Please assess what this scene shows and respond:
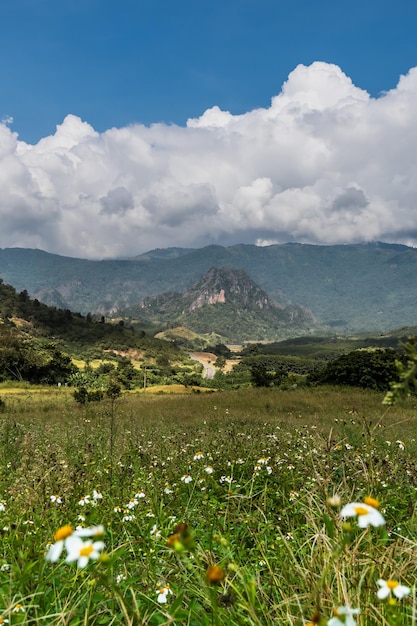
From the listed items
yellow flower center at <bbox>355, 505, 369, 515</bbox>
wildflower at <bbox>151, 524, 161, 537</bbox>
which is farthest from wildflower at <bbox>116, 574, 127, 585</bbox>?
yellow flower center at <bbox>355, 505, 369, 515</bbox>

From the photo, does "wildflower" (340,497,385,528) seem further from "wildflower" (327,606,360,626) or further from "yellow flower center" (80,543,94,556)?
"yellow flower center" (80,543,94,556)

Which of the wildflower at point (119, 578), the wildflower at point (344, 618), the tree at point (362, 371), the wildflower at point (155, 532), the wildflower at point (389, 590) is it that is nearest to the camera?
the wildflower at point (344, 618)

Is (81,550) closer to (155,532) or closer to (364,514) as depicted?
(364,514)

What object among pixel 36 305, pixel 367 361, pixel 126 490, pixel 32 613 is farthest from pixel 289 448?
pixel 36 305

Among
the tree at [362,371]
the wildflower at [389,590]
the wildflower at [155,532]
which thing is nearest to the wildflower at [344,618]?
the wildflower at [389,590]

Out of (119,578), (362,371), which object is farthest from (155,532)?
(362,371)

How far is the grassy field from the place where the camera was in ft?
6.13

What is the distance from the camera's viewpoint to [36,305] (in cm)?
12950

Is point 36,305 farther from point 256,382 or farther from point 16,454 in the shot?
point 16,454

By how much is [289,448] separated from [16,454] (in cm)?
515

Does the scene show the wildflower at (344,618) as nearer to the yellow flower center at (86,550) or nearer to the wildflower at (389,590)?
the wildflower at (389,590)

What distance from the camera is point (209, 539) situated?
247 cm

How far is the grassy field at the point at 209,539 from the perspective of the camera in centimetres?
187

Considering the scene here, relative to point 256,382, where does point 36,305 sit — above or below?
above
